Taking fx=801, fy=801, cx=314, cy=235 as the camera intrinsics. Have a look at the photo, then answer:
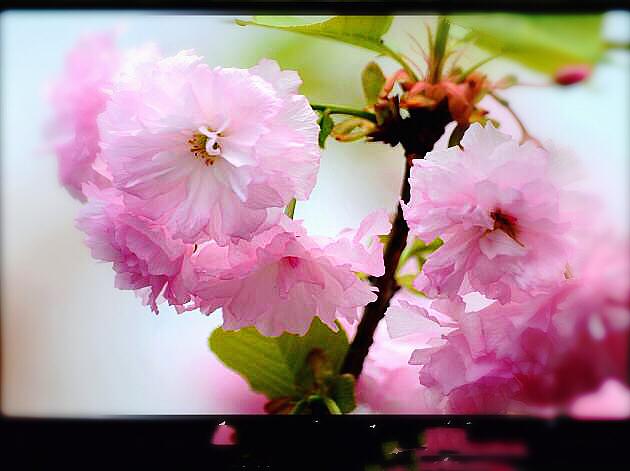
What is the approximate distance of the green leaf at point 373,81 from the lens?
0.39 metres

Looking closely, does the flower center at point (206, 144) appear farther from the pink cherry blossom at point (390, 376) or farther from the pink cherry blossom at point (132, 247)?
the pink cherry blossom at point (390, 376)

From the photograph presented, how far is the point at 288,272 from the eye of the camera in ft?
1.16

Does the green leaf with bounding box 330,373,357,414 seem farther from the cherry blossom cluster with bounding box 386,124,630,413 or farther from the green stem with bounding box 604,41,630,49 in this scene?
the green stem with bounding box 604,41,630,49

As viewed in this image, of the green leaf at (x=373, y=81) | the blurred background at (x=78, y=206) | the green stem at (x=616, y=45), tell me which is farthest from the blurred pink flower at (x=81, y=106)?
the green stem at (x=616, y=45)

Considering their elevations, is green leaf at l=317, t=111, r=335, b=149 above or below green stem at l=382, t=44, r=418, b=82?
below

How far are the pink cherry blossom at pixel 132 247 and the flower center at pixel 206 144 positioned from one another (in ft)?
0.12

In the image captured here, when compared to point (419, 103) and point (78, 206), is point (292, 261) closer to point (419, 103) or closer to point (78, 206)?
point (419, 103)

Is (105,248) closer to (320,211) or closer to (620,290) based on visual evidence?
(320,211)

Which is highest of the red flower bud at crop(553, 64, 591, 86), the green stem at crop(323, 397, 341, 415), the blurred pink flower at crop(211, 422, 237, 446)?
the red flower bud at crop(553, 64, 591, 86)

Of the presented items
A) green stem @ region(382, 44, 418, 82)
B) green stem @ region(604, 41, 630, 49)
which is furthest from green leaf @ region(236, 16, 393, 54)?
green stem @ region(604, 41, 630, 49)

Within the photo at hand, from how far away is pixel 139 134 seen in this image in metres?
0.32

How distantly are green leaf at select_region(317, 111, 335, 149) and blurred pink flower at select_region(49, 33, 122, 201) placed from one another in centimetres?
10

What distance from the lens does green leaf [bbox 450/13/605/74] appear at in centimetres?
32

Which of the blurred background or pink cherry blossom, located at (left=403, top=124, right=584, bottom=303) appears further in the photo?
the blurred background
